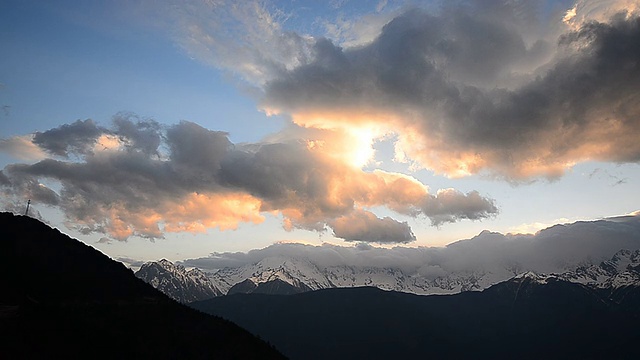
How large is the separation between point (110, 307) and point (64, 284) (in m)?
40.2

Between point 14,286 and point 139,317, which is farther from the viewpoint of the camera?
point 14,286

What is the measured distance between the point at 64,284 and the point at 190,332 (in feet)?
254

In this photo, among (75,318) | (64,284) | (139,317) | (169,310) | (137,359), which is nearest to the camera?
(137,359)

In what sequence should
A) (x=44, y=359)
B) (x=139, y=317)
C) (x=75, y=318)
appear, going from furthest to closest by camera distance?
(x=139, y=317)
(x=75, y=318)
(x=44, y=359)

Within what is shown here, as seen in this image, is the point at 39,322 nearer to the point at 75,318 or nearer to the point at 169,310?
the point at 75,318

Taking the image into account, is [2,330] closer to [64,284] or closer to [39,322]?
[39,322]

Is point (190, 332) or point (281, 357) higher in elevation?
point (190, 332)

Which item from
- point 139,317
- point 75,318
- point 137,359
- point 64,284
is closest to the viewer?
point 137,359

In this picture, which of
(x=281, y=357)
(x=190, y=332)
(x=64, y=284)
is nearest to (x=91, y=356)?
(x=190, y=332)

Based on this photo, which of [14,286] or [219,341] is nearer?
[219,341]

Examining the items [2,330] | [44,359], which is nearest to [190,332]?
[44,359]

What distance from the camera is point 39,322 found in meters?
145

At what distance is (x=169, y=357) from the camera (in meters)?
142

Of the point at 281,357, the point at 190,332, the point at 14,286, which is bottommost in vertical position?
the point at 281,357
